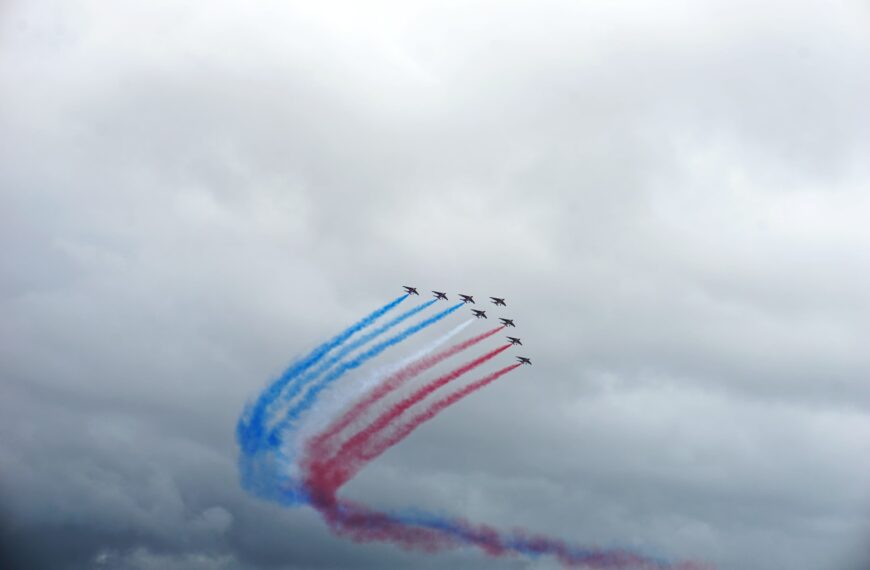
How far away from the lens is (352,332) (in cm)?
9450

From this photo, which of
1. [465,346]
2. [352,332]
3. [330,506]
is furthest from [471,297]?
[330,506]

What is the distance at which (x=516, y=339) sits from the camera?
102 metres

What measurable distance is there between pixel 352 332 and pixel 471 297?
1871cm

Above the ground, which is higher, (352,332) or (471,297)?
(471,297)

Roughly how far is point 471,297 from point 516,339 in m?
10.5

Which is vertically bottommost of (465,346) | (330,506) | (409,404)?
(330,506)

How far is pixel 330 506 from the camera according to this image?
9175 cm

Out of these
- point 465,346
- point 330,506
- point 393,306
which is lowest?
point 330,506

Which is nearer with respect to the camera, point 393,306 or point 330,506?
point 330,506

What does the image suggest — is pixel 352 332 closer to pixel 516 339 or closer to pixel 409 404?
pixel 409 404

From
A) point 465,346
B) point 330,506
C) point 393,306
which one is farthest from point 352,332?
point 330,506

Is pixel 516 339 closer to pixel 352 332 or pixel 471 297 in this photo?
pixel 471 297

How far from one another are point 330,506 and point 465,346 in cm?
2970

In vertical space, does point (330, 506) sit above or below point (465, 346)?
below
